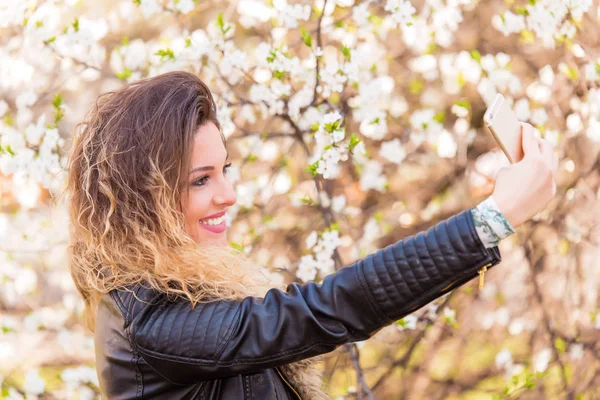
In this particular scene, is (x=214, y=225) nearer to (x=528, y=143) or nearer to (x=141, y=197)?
(x=141, y=197)

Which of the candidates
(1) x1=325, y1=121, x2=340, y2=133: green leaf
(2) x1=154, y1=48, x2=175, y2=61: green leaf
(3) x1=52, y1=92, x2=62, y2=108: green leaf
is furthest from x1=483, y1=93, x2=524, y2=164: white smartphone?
(3) x1=52, y1=92, x2=62, y2=108: green leaf

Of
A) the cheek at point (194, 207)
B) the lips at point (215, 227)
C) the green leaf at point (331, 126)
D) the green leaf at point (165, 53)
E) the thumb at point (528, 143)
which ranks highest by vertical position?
the thumb at point (528, 143)

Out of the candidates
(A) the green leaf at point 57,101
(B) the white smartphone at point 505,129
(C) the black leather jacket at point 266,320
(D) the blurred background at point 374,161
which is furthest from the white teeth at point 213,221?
(A) the green leaf at point 57,101

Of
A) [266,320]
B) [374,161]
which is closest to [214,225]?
[266,320]

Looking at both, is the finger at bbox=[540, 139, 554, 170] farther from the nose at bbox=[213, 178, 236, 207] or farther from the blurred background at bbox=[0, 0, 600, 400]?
the blurred background at bbox=[0, 0, 600, 400]

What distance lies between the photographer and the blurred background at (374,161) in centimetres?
256

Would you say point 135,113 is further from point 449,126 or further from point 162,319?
point 449,126

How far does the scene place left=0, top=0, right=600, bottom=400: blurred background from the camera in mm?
2562

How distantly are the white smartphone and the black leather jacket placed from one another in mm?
145

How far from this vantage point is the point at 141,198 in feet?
4.42

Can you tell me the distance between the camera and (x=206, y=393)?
50.5 inches

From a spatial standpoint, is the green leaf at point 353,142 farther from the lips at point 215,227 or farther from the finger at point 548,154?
the finger at point 548,154

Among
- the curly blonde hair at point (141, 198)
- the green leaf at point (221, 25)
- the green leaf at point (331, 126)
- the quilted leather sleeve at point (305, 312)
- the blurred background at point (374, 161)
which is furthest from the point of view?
the blurred background at point (374, 161)

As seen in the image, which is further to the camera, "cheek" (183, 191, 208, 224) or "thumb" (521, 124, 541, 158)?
"cheek" (183, 191, 208, 224)
